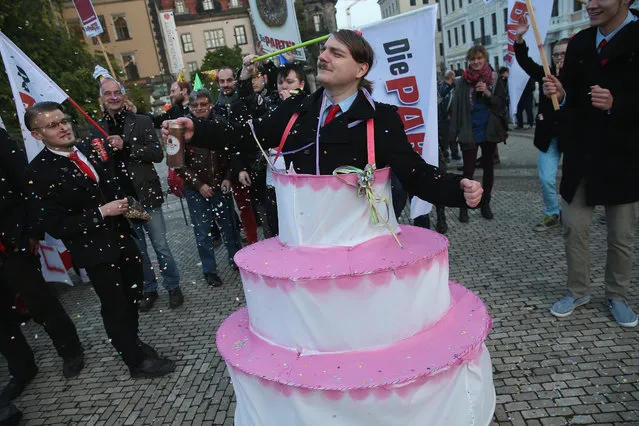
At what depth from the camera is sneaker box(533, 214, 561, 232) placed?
536 centimetres

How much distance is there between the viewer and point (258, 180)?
525cm

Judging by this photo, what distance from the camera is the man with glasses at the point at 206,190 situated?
4.73 meters

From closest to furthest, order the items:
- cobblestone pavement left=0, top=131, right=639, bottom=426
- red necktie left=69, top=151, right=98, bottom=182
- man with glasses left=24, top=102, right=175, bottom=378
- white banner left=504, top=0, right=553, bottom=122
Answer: cobblestone pavement left=0, top=131, right=639, bottom=426 < man with glasses left=24, top=102, right=175, bottom=378 < red necktie left=69, top=151, right=98, bottom=182 < white banner left=504, top=0, right=553, bottom=122

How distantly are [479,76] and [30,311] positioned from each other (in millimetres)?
5774

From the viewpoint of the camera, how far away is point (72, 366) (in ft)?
12.0

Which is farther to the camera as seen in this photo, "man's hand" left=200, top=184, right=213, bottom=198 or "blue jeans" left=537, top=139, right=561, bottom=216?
"blue jeans" left=537, top=139, right=561, bottom=216

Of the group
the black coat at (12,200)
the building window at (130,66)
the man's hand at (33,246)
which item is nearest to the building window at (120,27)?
the building window at (130,66)

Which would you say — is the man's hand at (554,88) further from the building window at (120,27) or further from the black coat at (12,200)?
the building window at (120,27)

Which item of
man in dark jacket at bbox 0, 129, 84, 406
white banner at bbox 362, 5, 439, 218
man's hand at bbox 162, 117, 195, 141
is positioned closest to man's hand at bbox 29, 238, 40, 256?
man in dark jacket at bbox 0, 129, 84, 406

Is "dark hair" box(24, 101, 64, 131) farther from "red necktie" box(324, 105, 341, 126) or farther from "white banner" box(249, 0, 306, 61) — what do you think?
"white banner" box(249, 0, 306, 61)

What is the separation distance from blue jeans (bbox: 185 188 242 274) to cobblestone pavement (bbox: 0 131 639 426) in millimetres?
411

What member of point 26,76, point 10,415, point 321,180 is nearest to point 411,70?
point 321,180

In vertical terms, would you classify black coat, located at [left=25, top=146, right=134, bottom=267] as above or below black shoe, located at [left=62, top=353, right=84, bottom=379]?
above

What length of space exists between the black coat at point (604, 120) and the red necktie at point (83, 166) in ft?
12.1
